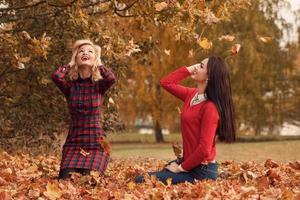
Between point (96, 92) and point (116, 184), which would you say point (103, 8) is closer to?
point (96, 92)

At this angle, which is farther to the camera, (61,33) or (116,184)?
(61,33)

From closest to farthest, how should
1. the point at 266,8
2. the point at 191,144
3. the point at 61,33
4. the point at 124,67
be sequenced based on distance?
the point at 191,144, the point at 61,33, the point at 124,67, the point at 266,8

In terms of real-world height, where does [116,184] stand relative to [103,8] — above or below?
below

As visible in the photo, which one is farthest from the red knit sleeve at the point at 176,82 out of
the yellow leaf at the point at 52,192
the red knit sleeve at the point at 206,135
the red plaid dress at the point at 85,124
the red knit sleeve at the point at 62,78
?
the yellow leaf at the point at 52,192

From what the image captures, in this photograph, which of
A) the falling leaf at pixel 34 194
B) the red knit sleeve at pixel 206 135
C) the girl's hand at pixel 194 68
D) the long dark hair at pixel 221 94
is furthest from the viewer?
the girl's hand at pixel 194 68

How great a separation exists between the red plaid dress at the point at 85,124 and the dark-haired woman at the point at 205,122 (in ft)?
1.96

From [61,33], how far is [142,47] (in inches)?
66.7

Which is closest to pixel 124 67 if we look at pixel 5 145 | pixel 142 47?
pixel 142 47

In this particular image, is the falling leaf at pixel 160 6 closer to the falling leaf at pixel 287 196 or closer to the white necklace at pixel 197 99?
the white necklace at pixel 197 99

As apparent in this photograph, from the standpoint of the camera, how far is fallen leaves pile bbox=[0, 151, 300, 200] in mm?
4496

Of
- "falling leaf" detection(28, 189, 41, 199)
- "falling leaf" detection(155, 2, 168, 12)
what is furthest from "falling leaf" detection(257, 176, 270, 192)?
"falling leaf" detection(155, 2, 168, 12)

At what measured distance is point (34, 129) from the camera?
12.8 meters

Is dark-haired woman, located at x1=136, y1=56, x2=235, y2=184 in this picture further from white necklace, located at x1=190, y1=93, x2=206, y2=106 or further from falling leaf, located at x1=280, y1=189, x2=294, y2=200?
falling leaf, located at x1=280, y1=189, x2=294, y2=200

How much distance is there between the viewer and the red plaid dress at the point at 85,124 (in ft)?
19.7
